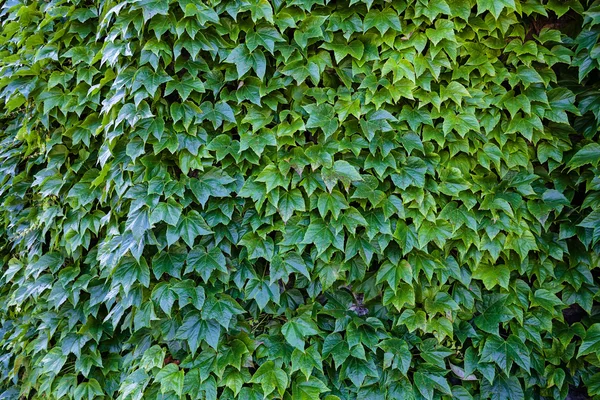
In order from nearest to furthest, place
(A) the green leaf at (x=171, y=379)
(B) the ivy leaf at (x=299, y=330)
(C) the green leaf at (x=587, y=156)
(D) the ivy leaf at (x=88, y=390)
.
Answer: (A) the green leaf at (x=171, y=379)
(B) the ivy leaf at (x=299, y=330)
(C) the green leaf at (x=587, y=156)
(D) the ivy leaf at (x=88, y=390)

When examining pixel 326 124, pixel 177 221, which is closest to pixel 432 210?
pixel 326 124

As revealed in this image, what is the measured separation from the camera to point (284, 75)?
219cm

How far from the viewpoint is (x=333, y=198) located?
7.04 feet

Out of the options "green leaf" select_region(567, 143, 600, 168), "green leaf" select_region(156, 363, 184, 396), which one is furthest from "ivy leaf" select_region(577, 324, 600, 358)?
"green leaf" select_region(156, 363, 184, 396)

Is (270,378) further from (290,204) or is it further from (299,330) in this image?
(290,204)

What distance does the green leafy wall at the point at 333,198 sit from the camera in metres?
2.11

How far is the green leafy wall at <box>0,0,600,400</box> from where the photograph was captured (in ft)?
6.93

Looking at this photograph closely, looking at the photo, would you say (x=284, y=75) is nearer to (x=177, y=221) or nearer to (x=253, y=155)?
(x=253, y=155)

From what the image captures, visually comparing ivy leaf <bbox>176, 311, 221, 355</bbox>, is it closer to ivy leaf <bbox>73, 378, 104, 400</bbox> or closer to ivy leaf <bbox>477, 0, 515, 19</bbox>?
ivy leaf <bbox>73, 378, 104, 400</bbox>

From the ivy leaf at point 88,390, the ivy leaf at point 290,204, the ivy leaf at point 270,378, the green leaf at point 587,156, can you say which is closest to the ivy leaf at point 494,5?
the green leaf at point 587,156

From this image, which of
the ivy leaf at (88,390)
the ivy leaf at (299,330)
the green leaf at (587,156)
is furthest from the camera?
the ivy leaf at (88,390)

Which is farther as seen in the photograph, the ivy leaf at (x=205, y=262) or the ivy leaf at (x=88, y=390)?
the ivy leaf at (x=88, y=390)

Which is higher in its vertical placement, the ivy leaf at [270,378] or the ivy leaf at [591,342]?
the ivy leaf at [270,378]

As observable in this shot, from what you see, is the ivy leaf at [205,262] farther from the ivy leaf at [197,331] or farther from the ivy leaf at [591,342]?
the ivy leaf at [591,342]
